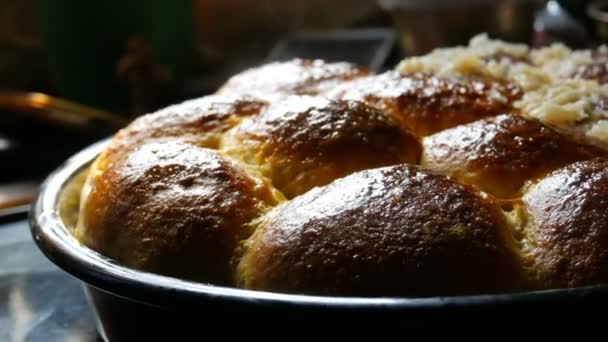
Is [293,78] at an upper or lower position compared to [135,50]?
upper

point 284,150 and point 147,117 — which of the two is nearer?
point 284,150

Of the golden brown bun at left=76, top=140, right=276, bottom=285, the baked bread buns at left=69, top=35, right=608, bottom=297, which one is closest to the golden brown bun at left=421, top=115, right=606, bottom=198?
the baked bread buns at left=69, top=35, right=608, bottom=297

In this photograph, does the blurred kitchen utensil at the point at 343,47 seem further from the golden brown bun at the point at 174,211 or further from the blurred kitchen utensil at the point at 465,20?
the golden brown bun at the point at 174,211

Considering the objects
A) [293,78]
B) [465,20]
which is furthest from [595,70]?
[465,20]

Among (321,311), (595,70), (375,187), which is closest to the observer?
(321,311)

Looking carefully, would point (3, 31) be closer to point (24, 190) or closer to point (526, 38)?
point (24, 190)

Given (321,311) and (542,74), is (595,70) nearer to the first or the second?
(542,74)

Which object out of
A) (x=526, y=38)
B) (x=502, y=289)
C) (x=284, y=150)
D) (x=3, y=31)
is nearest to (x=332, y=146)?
(x=284, y=150)
